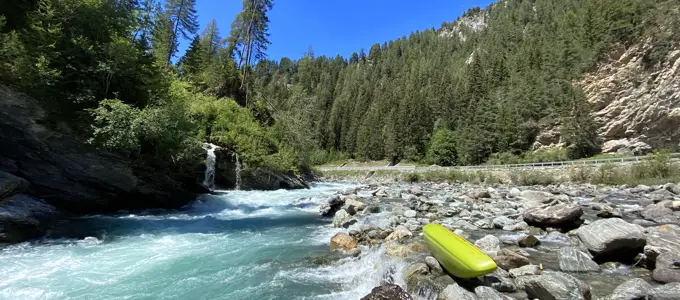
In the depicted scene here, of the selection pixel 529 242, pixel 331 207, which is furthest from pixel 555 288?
pixel 331 207

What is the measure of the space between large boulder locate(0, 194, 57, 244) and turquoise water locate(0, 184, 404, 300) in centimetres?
50

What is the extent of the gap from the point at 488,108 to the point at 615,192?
39.0m

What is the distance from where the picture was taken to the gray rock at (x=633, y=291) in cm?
473

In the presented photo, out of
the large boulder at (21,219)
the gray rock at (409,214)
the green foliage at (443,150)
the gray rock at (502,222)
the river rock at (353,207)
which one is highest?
the green foliage at (443,150)

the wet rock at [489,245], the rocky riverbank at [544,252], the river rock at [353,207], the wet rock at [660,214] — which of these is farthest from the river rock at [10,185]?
the wet rock at [660,214]

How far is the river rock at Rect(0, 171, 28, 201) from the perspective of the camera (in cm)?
985

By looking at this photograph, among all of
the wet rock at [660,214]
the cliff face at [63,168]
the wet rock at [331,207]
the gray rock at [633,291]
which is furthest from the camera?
the wet rock at [331,207]

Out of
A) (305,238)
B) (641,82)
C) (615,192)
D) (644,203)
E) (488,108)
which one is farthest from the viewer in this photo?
(488,108)

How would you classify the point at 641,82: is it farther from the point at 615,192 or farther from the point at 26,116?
the point at 26,116

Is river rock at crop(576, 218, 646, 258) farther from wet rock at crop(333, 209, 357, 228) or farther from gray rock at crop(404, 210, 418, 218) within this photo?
wet rock at crop(333, 209, 357, 228)

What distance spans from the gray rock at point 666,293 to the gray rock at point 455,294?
2503mm

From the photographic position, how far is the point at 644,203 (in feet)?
45.3

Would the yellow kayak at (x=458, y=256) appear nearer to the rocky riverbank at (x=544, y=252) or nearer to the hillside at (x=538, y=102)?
the rocky riverbank at (x=544, y=252)

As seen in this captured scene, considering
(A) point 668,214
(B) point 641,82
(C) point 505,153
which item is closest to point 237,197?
(A) point 668,214
